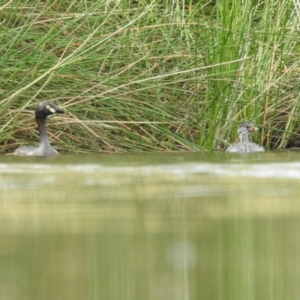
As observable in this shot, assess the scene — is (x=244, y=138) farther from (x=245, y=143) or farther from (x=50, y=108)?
(x=50, y=108)

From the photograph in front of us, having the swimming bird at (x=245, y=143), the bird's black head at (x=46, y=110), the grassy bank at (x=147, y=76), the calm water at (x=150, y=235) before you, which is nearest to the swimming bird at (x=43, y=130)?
the bird's black head at (x=46, y=110)

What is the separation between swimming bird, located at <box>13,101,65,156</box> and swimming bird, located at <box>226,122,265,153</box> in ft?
4.28

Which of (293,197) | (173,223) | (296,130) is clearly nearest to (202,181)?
(293,197)

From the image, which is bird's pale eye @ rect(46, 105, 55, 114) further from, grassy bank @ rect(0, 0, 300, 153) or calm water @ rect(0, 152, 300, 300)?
calm water @ rect(0, 152, 300, 300)

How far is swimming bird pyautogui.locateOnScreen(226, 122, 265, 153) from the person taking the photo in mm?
7918

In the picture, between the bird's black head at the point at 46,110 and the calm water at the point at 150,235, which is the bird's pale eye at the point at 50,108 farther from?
the calm water at the point at 150,235

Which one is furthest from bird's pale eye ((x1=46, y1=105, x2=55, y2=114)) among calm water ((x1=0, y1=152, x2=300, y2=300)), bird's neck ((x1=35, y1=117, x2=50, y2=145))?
calm water ((x1=0, y1=152, x2=300, y2=300))

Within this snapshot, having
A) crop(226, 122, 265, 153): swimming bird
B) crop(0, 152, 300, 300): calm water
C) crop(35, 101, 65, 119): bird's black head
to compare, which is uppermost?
crop(35, 101, 65, 119): bird's black head

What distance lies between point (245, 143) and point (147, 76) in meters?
1.05

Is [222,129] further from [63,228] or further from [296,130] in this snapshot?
[63,228]

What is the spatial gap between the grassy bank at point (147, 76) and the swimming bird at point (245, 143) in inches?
8.8

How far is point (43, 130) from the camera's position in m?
8.12

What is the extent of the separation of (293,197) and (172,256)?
160cm

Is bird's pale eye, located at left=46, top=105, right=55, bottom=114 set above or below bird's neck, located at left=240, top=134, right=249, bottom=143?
above
